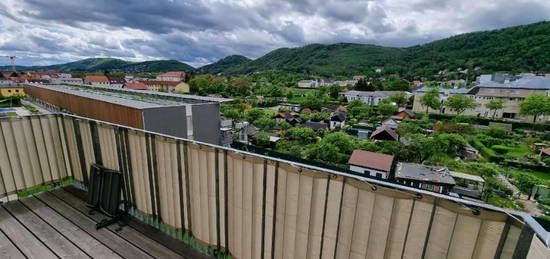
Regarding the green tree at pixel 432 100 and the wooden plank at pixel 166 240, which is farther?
the green tree at pixel 432 100

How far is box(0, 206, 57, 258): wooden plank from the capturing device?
5.68 ft

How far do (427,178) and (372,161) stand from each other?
2567mm

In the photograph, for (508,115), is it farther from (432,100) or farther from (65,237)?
(65,237)

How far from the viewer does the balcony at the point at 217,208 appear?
1.04m

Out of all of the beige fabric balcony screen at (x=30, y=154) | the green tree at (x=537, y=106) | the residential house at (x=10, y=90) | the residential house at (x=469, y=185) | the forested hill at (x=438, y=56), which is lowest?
the residential house at (x=469, y=185)

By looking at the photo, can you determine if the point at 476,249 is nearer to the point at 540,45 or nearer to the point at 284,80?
the point at 284,80

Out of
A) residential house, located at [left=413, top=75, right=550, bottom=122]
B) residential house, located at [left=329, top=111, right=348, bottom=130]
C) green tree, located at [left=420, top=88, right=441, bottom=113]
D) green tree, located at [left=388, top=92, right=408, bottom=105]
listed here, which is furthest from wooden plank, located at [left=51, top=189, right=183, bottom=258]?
green tree, located at [left=388, top=92, right=408, bottom=105]

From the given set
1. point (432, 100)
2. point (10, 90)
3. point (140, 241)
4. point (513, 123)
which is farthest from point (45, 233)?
point (10, 90)

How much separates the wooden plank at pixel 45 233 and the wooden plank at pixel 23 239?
3 cm

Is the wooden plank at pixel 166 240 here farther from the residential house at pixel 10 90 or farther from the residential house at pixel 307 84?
the residential house at pixel 307 84

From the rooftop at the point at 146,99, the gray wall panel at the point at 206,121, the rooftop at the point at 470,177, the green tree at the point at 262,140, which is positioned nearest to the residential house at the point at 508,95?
the rooftop at the point at 470,177

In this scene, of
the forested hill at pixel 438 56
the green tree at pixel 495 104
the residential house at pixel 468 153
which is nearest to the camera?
the residential house at pixel 468 153

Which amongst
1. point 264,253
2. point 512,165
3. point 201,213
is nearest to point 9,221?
point 201,213

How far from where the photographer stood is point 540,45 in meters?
55.7
